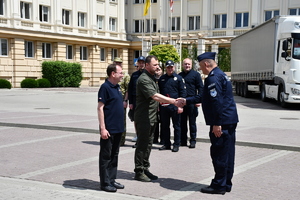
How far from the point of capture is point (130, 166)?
8.03 metres

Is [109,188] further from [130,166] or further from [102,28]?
[102,28]

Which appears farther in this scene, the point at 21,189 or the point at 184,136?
the point at 184,136

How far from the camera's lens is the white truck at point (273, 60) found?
19.8m

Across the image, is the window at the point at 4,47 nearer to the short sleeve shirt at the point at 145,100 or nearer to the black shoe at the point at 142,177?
the short sleeve shirt at the point at 145,100

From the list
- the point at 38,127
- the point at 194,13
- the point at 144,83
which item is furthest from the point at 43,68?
the point at 144,83

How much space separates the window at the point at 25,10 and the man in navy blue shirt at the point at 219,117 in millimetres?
39627

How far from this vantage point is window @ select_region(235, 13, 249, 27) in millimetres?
50594

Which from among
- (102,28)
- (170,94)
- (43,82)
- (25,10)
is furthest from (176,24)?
(170,94)

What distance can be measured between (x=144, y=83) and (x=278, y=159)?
11.4 ft

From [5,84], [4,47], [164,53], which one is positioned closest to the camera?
[5,84]

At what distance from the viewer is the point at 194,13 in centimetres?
5366

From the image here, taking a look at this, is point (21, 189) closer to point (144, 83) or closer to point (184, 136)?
point (144, 83)

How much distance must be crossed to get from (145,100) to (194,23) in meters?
48.2

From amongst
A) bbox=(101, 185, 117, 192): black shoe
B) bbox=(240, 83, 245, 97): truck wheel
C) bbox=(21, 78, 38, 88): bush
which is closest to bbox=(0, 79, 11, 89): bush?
bbox=(21, 78, 38, 88): bush
